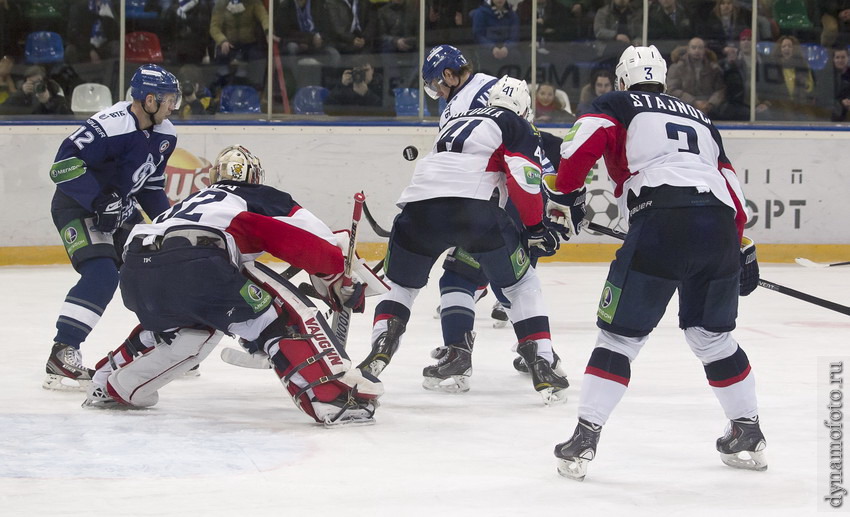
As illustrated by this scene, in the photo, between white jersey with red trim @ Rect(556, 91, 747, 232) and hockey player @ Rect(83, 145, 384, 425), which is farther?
hockey player @ Rect(83, 145, 384, 425)

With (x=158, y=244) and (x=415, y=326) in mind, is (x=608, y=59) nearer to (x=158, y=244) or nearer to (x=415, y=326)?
(x=415, y=326)

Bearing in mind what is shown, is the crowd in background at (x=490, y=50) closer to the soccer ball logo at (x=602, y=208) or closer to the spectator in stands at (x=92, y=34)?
the spectator in stands at (x=92, y=34)

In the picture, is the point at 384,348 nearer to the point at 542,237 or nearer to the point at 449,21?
the point at 542,237

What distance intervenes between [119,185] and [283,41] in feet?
13.8

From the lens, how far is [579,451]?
297cm

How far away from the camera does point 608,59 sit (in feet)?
28.0

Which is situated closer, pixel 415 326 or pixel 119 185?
pixel 119 185

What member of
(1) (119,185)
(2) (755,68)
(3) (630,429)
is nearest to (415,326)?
(1) (119,185)

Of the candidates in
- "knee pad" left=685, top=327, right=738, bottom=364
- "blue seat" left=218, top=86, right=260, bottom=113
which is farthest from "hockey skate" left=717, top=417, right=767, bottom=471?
"blue seat" left=218, top=86, right=260, bottom=113

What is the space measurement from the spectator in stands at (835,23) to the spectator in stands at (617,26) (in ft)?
4.50

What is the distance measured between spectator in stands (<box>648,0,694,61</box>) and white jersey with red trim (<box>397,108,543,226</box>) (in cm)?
470

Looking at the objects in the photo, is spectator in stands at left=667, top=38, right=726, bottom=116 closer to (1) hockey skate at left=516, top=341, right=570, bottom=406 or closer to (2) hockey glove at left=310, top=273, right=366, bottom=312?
(1) hockey skate at left=516, top=341, right=570, bottom=406

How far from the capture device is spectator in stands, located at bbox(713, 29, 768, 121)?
27.8 ft

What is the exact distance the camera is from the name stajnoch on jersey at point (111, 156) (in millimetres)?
4188
